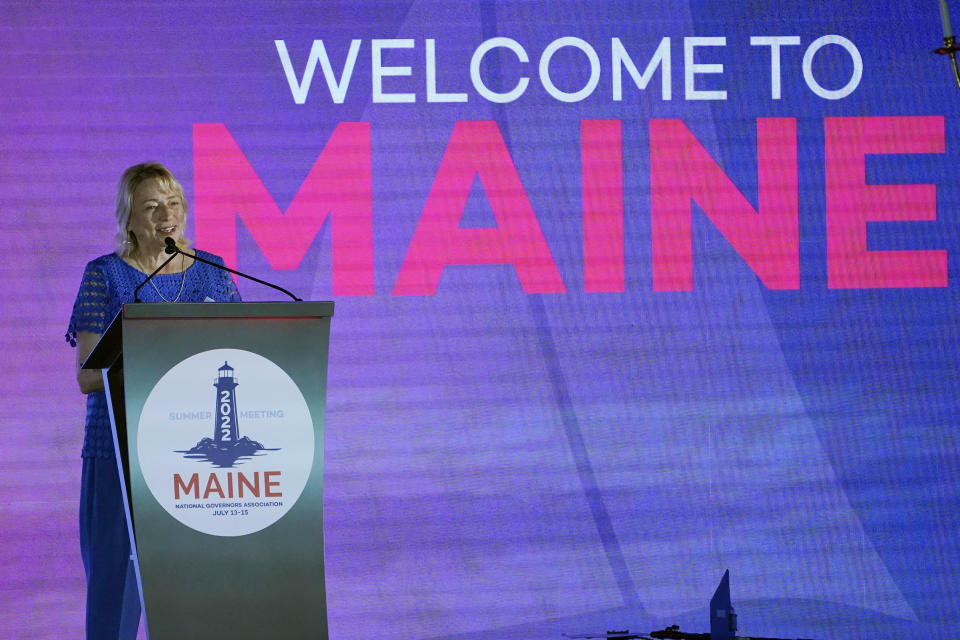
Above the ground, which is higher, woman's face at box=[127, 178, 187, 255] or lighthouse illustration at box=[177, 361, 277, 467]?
woman's face at box=[127, 178, 187, 255]

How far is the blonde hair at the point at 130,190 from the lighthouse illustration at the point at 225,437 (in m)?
0.77

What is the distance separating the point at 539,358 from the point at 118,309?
1.58 meters

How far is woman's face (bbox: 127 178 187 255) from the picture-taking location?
2801 mm

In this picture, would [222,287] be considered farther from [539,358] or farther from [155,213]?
[539,358]

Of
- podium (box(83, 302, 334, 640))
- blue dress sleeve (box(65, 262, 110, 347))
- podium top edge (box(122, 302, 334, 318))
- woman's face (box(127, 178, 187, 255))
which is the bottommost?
podium (box(83, 302, 334, 640))

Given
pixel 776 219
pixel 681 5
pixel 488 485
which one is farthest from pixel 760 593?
pixel 681 5

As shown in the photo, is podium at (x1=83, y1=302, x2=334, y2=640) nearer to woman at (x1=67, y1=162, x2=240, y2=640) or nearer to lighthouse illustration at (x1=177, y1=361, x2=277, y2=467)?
lighthouse illustration at (x1=177, y1=361, x2=277, y2=467)

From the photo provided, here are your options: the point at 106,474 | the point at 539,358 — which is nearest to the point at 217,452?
the point at 106,474

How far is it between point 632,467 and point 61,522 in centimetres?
199

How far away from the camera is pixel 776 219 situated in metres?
3.98

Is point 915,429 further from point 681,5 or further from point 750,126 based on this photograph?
point 681,5

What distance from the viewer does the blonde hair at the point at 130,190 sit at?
283 centimetres

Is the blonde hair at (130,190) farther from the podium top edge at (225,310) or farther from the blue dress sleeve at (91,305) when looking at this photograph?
the podium top edge at (225,310)

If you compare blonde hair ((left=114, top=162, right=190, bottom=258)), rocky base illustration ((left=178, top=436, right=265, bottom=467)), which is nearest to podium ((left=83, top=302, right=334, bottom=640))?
rocky base illustration ((left=178, top=436, right=265, bottom=467))
